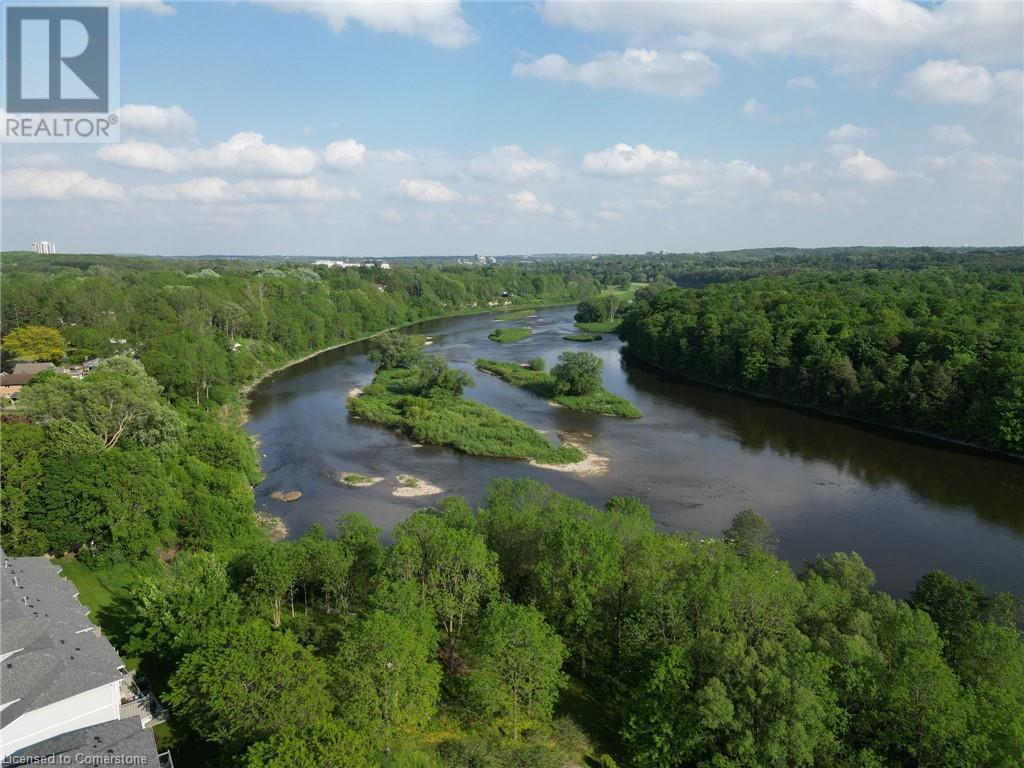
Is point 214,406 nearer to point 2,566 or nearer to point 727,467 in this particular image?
point 2,566

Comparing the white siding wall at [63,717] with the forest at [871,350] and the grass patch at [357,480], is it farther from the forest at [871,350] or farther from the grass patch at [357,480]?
the forest at [871,350]

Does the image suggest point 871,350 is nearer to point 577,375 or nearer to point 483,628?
point 577,375

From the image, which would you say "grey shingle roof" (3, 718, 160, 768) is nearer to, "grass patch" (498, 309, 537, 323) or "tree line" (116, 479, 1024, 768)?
"tree line" (116, 479, 1024, 768)

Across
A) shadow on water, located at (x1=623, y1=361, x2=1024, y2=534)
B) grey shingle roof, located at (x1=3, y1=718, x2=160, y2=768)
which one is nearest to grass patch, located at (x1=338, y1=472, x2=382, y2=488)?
grey shingle roof, located at (x1=3, y1=718, x2=160, y2=768)

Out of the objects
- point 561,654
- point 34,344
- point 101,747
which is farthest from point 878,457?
point 34,344

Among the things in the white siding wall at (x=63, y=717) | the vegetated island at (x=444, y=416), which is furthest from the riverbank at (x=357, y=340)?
the white siding wall at (x=63, y=717)

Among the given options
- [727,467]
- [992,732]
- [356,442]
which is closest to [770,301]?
[727,467]
